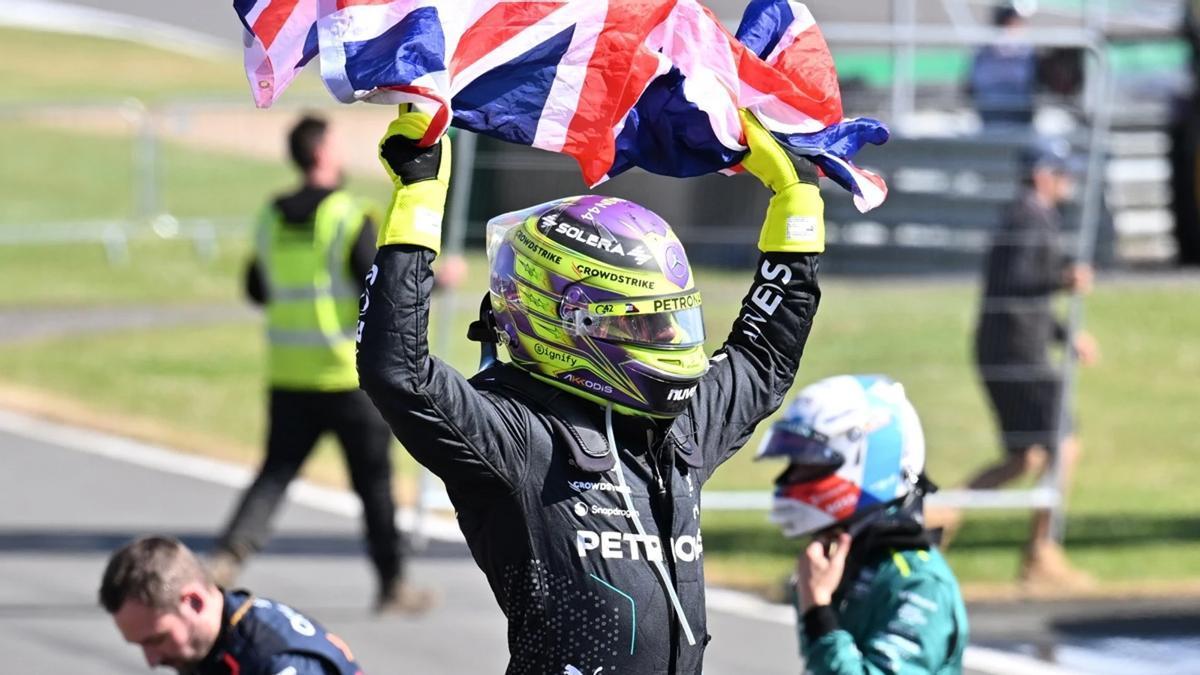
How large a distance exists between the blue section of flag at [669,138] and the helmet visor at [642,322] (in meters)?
0.53

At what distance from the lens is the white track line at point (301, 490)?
830 cm

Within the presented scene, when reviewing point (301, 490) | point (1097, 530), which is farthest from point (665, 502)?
point (301, 490)

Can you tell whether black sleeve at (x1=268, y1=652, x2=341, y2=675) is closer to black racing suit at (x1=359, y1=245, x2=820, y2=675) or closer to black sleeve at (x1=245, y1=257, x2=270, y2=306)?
black racing suit at (x1=359, y1=245, x2=820, y2=675)

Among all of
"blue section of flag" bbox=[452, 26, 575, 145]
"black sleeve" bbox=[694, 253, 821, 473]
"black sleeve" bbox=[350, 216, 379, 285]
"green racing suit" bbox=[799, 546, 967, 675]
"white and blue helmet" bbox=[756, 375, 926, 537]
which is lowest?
"black sleeve" bbox=[350, 216, 379, 285]

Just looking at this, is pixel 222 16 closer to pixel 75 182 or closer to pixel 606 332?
pixel 75 182

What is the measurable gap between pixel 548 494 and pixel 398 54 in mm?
820

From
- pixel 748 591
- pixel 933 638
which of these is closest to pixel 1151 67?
pixel 748 591

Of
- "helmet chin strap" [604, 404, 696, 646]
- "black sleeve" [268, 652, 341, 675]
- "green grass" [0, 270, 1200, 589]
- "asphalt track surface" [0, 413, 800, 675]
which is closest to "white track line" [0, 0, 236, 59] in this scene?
"green grass" [0, 270, 1200, 589]

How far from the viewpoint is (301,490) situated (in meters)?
11.4

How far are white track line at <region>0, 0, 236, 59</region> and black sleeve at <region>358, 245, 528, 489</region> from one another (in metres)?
35.8

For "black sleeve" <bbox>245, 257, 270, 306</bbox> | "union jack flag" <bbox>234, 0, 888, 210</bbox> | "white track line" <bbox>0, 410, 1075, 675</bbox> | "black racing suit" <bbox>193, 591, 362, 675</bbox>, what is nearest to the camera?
"union jack flag" <bbox>234, 0, 888, 210</bbox>

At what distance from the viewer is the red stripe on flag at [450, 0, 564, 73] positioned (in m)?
3.52

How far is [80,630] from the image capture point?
845 centimetres

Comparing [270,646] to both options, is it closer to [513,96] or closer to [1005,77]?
[513,96]
